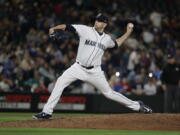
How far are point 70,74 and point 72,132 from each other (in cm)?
162

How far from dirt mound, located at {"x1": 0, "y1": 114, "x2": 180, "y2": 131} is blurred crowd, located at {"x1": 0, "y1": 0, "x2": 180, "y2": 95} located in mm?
6411

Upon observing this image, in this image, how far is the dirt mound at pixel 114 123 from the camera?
1150cm

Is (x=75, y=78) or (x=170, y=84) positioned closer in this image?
(x=75, y=78)

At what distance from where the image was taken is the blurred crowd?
19.1 m

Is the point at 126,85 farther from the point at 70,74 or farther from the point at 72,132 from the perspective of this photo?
the point at 72,132

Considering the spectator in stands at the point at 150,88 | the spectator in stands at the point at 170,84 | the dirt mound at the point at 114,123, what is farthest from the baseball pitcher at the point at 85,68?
the spectator in stands at the point at 150,88

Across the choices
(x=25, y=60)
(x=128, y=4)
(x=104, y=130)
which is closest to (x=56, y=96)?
(x=104, y=130)

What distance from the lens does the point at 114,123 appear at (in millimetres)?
11789

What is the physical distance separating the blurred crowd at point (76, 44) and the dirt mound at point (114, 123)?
6.41 m

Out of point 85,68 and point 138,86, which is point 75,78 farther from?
point 138,86

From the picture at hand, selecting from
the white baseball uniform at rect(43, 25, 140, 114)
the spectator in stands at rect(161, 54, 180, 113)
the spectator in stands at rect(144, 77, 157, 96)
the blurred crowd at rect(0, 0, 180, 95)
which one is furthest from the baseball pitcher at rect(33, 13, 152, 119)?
the spectator in stands at rect(144, 77, 157, 96)

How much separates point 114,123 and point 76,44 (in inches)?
A: 376

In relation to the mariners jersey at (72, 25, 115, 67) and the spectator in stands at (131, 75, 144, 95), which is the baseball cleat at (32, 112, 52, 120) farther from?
the spectator in stands at (131, 75, 144, 95)

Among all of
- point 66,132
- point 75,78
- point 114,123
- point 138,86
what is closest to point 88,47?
point 75,78
